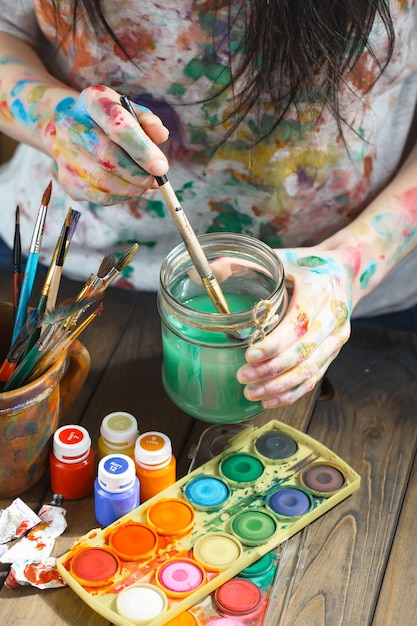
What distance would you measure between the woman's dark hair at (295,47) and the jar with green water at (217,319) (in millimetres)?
156

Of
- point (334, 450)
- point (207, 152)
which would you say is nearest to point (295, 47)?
point (207, 152)

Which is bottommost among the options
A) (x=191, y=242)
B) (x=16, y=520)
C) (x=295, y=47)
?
(x=16, y=520)

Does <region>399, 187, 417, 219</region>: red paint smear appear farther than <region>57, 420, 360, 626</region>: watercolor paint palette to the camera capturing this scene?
Yes

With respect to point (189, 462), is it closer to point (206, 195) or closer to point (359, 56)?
point (206, 195)

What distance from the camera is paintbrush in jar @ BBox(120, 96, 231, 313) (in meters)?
0.80

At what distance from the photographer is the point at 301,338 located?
855 mm

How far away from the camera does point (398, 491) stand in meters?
0.90

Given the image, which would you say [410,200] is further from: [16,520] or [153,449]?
[16,520]

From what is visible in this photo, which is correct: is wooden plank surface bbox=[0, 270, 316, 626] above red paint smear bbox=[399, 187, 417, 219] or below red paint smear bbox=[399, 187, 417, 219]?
below

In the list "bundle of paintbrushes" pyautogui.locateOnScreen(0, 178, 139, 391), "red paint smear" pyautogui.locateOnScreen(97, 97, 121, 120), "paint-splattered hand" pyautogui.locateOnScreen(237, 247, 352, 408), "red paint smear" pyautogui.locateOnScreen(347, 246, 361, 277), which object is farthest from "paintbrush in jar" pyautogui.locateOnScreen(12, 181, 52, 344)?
"red paint smear" pyautogui.locateOnScreen(347, 246, 361, 277)

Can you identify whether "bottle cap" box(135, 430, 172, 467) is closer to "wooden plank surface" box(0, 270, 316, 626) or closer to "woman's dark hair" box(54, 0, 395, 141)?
"wooden plank surface" box(0, 270, 316, 626)

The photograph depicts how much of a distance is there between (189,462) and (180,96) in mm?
374

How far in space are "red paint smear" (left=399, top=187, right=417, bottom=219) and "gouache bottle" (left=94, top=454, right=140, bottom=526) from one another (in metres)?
0.40

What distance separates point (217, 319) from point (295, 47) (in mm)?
267
